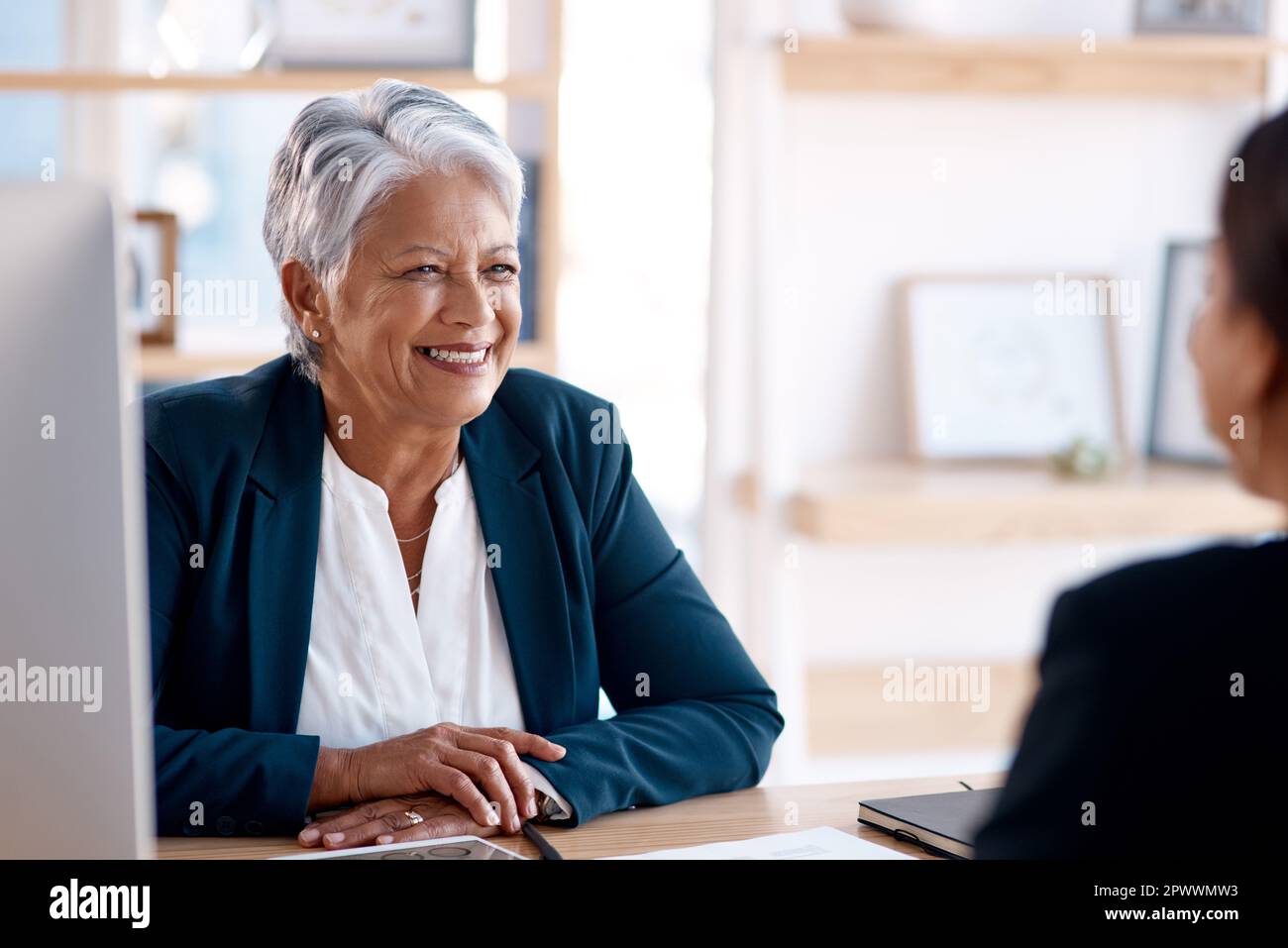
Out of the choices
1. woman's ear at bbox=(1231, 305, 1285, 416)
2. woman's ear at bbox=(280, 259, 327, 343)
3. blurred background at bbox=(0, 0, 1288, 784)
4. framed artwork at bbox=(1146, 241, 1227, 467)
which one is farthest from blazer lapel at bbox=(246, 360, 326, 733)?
framed artwork at bbox=(1146, 241, 1227, 467)

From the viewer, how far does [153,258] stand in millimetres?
2734

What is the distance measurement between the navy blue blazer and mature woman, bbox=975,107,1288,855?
579mm

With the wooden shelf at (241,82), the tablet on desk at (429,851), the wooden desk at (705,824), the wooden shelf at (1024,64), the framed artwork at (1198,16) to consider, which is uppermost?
the framed artwork at (1198,16)

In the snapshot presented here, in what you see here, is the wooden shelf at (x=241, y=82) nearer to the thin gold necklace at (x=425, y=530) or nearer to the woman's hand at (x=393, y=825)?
the thin gold necklace at (x=425, y=530)

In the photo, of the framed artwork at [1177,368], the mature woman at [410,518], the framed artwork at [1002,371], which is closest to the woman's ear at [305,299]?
the mature woman at [410,518]

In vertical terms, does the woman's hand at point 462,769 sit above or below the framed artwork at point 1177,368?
below

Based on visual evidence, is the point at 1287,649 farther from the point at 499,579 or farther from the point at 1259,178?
the point at 499,579

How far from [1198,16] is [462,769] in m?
2.42

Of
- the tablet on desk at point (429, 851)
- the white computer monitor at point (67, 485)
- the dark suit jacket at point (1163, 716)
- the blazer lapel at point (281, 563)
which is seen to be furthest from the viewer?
the blazer lapel at point (281, 563)

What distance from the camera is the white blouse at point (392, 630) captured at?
1515 mm

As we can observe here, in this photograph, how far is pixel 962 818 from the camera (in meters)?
1.19

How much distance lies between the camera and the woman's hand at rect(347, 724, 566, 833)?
1.24 metres

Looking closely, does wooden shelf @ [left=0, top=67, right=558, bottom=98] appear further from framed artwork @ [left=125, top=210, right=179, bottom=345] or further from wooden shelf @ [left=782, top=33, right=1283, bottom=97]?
wooden shelf @ [left=782, top=33, right=1283, bottom=97]

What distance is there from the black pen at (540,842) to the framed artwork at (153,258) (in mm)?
1752
